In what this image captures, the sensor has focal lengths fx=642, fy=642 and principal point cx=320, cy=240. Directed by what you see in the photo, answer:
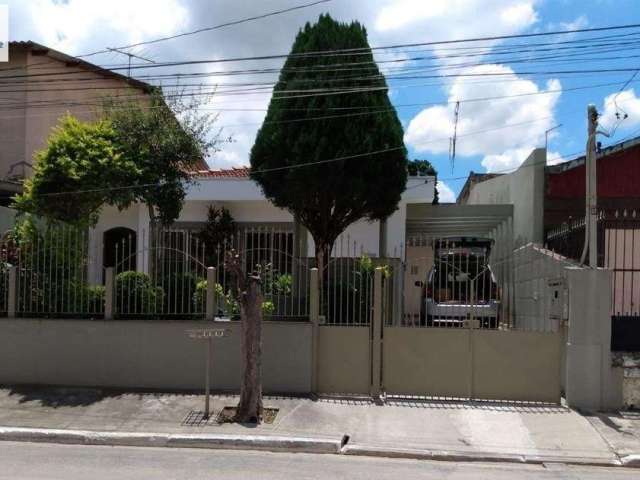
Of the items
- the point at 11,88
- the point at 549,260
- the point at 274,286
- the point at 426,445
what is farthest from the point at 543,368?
the point at 11,88

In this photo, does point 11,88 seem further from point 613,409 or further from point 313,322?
point 613,409

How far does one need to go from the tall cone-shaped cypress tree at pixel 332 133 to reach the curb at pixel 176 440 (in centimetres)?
469

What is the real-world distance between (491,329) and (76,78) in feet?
58.7

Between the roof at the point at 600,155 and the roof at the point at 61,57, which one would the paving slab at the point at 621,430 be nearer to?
the roof at the point at 600,155

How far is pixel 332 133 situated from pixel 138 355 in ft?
16.9

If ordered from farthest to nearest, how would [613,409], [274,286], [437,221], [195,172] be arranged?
[437,221] < [195,172] < [274,286] < [613,409]

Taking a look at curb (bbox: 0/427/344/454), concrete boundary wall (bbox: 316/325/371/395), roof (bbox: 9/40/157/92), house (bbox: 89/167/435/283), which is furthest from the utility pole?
roof (bbox: 9/40/157/92)

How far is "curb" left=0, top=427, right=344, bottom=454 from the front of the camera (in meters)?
7.43

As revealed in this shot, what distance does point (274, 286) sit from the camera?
10.4 meters

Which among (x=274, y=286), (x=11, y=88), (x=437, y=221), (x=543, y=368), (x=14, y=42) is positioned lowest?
(x=543, y=368)

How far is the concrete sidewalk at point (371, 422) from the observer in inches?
291

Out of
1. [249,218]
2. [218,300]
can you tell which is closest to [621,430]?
[218,300]

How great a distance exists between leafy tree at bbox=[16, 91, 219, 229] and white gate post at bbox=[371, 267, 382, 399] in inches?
214

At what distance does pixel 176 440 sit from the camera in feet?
24.8
